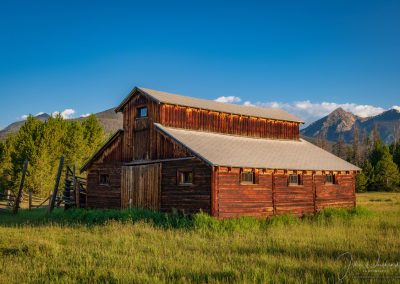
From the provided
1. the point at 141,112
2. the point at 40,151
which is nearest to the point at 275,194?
the point at 141,112

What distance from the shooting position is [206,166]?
21203 millimetres

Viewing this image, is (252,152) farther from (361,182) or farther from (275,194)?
(361,182)

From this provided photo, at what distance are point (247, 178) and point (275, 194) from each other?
2.44m

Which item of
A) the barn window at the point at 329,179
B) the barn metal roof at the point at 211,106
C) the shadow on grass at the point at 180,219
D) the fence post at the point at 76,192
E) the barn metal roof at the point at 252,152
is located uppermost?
the barn metal roof at the point at 211,106

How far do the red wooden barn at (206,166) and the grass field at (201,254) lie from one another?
254cm

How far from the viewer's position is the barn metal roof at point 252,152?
2194 centimetres

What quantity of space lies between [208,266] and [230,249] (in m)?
2.93

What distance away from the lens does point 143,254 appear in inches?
489

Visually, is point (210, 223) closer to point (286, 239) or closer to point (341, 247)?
point (286, 239)

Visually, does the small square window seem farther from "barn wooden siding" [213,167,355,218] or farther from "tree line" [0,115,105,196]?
"tree line" [0,115,105,196]

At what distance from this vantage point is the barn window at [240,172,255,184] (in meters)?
22.6
